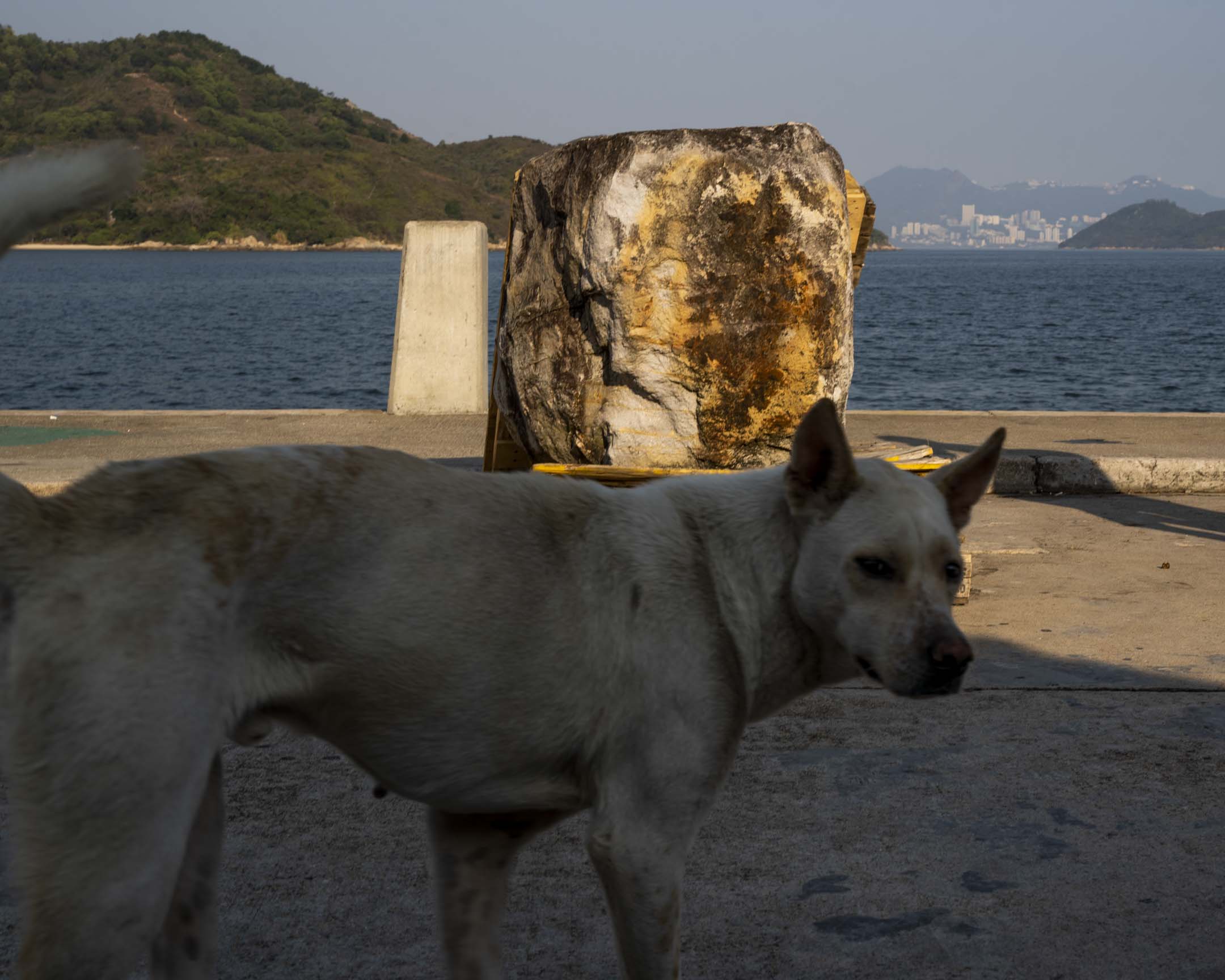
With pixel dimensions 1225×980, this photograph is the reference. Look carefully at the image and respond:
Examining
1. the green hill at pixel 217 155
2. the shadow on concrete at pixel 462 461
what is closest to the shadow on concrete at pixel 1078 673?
the shadow on concrete at pixel 462 461

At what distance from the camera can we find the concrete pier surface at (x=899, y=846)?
3287 mm

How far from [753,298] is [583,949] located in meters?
4.23

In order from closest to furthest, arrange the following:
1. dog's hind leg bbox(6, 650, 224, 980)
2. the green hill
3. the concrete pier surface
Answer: dog's hind leg bbox(6, 650, 224, 980), the concrete pier surface, the green hill

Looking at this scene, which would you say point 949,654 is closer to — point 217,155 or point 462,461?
point 462,461

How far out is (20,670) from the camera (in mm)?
2203

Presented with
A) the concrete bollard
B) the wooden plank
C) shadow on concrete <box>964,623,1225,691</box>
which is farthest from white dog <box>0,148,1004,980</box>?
the concrete bollard

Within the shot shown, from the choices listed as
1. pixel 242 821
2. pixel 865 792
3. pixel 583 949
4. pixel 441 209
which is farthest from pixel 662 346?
pixel 441 209

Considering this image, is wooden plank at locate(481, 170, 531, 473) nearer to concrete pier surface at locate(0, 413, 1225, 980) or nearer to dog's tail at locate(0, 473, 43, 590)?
concrete pier surface at locate(0, 413, 1225, 980)

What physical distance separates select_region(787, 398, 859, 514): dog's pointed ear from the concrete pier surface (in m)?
1.29

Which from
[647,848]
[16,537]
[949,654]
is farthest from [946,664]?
[16,537]

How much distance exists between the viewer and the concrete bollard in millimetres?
→ 13430

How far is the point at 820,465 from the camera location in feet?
8.98

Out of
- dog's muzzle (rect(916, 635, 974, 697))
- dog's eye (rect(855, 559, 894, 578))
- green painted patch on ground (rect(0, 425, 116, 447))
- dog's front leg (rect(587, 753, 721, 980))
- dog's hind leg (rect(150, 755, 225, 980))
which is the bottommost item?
green painted patch on ground (rect(0, 425, 116, 447))

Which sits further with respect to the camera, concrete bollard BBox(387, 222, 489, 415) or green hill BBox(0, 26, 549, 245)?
green hill BBox(0, 26, 549, 245)
